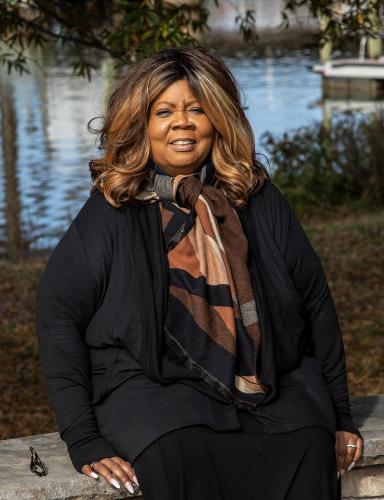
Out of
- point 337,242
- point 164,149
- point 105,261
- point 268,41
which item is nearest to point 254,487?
point 105,261

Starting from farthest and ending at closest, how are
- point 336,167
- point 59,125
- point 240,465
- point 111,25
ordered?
point 59,125, point 336,167, point 111,25, point 240,465

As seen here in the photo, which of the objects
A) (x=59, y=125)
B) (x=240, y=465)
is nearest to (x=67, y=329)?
(x=240, y=465)

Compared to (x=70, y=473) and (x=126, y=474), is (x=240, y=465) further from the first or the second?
(x=70, y=473)

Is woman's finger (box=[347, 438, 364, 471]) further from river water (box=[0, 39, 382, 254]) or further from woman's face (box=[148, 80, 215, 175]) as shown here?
river water (box=[0, 39, 382, 254])

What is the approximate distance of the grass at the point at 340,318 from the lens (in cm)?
581

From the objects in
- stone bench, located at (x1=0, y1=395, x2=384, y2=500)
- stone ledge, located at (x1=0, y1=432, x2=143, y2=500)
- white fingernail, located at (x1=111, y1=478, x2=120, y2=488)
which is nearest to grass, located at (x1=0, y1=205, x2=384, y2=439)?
stone bench, located at (x1=0, y1=395, x2=384, y2=500)

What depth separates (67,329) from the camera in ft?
10.00

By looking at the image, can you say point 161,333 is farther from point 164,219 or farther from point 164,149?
point 164,149

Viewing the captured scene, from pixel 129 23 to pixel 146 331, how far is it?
2551 millimetres


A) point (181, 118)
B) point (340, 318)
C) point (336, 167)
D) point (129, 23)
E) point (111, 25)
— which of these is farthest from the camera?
point (336, 167)

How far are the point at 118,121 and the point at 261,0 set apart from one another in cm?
7376

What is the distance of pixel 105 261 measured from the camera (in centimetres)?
307

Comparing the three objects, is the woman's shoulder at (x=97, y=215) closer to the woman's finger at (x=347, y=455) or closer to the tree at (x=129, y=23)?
the woman's finger at (x=347, y=455)

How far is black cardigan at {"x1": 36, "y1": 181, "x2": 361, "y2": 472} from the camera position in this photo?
2.92 metres
